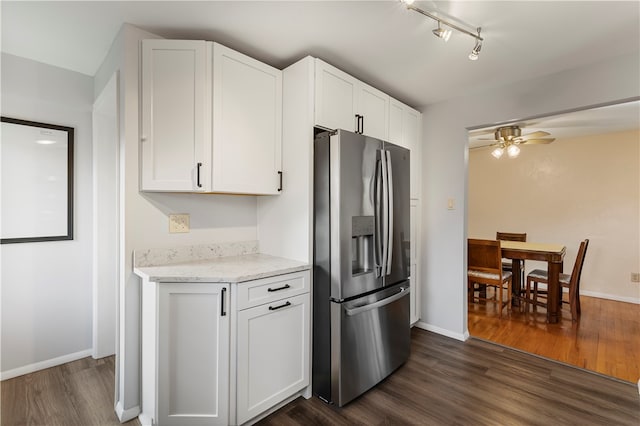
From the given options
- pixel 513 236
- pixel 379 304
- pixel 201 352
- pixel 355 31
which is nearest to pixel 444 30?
pixel 355 31

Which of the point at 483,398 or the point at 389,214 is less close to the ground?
the point at 389,214

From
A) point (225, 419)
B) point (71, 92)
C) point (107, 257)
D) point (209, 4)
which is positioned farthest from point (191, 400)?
point (71, 92)

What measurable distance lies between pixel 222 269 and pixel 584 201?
5.39 meters

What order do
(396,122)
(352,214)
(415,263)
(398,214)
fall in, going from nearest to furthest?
(352,214) < (398,214) < (396,122) < (415,263)

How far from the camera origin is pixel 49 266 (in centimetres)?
236

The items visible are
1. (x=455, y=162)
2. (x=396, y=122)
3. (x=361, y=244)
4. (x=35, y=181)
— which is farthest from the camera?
(x=455, y=162)

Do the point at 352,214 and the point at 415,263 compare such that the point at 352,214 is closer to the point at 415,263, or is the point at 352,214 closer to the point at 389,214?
the point at 389,214

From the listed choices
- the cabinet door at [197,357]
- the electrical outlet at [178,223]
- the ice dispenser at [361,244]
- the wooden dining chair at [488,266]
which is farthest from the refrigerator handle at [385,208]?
the wooden dining chair at [488,266]

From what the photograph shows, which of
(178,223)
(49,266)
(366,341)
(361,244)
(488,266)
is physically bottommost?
(366,341)

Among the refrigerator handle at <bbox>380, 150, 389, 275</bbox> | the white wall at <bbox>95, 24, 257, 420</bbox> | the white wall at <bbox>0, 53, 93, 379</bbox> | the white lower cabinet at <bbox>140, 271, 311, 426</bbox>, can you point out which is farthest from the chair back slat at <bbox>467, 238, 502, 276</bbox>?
the white wall at <bbox>0, 53, 93, 379</bbox>

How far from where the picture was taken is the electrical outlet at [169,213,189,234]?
2.04m

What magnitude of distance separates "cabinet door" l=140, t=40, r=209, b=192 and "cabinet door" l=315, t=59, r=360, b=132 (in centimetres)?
75

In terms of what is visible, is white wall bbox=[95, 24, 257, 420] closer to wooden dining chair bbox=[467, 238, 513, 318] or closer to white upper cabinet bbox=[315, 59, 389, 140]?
white upper cabinet bbox=[315, 59, 389, 140]

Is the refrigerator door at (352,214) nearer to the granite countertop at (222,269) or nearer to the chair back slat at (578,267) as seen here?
the granite countertop at (222,269)
